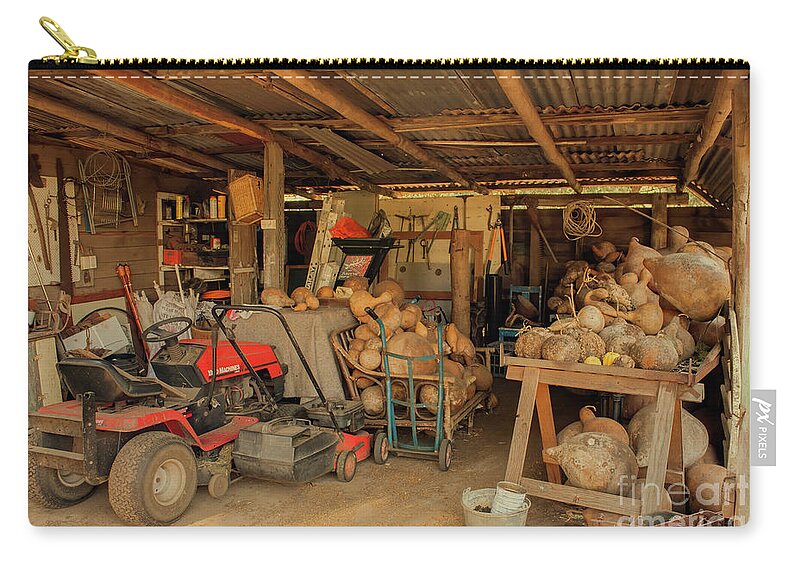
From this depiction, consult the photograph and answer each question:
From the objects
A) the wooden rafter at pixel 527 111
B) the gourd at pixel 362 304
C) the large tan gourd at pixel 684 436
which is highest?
the wooden rafter at pixel 527 111

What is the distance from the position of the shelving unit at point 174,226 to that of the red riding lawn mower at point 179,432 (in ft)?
3.83

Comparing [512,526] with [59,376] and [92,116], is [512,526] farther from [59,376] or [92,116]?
[92,116]

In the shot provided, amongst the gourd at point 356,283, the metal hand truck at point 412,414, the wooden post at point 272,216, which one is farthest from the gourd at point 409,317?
the wooden post at point 272,216

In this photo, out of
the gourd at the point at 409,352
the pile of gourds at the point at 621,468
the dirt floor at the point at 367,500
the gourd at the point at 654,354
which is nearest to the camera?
the dirt floor at the point at 367,500

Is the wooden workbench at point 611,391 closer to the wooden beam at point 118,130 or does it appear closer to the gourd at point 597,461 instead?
the gourd at point 597,461

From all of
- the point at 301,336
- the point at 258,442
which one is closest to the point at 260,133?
the point at 301,336

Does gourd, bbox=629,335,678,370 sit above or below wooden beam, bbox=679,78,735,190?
below

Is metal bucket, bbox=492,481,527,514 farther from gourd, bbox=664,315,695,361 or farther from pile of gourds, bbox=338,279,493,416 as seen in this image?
gourd, bbox=664,315,695,361

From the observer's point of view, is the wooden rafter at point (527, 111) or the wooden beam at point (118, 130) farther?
the wooden beam at point (118, 130)

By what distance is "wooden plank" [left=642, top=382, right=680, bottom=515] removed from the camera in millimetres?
3264

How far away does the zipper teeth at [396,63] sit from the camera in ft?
8.55

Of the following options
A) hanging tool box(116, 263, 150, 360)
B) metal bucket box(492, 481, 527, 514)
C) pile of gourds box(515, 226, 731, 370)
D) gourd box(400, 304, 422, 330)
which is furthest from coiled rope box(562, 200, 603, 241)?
hanging tool box(116, 263, 150, 360)
